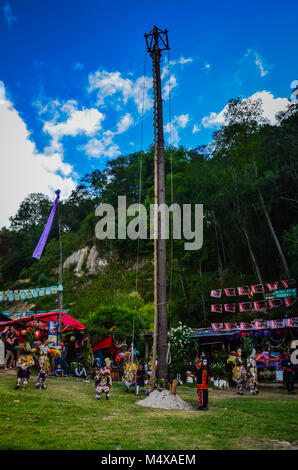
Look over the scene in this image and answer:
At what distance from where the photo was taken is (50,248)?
7025 cm

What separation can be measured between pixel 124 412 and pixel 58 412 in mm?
1701

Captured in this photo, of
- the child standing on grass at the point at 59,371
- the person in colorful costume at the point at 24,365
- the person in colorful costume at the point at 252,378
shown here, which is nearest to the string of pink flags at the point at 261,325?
the person in colorful costume at the point at 252,378

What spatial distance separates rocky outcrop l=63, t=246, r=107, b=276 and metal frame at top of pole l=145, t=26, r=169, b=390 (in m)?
39.2

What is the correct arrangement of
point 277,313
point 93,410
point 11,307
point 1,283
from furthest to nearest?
point 1,283 < point 11,307 < point 277,313 < point 93,410

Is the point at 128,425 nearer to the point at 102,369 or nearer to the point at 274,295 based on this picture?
the point at 102,369

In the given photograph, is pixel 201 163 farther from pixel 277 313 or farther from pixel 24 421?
pixel 24 421

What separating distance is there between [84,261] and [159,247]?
44.5 meters

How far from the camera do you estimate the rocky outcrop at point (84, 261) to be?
53.3 m

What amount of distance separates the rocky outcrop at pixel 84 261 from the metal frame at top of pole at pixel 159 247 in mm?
39190

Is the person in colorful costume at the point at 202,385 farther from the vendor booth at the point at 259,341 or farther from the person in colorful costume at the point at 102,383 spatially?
the vendor booth at the point at 259,341

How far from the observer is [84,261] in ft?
182

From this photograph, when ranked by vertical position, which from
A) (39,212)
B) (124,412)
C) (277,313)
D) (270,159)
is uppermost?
(39,212)
